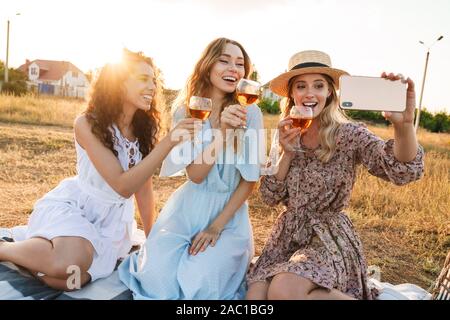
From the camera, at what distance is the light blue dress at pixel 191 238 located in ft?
10.6

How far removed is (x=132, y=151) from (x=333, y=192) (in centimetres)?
171

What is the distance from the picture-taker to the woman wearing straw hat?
300 cm

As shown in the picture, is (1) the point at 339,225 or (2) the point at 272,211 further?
(2) the point at 272,211

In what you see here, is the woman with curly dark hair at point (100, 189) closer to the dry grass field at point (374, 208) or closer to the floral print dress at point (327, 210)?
the dry grass field at point (374, 208)

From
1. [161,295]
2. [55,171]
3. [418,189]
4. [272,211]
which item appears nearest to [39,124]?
[55,171]

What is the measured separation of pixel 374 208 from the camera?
668 centimetres

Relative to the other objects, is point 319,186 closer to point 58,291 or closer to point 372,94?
point 372,94

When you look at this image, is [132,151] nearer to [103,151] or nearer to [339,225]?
[103,151]

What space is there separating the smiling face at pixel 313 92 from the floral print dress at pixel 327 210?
0.84 ft

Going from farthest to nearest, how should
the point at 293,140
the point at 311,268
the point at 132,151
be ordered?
the point at 132,151 → the point at 293,140 → the point at 311,268

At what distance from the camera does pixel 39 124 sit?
1501 centimetres

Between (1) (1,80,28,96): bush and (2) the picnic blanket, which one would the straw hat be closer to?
→ (2) the picnic blanket

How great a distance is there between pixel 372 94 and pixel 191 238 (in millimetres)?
1742

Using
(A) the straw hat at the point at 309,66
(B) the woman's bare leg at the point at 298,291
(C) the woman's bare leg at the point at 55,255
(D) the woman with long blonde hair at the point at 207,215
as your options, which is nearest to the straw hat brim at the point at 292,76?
(A) the straw hat at the point at 309,66
